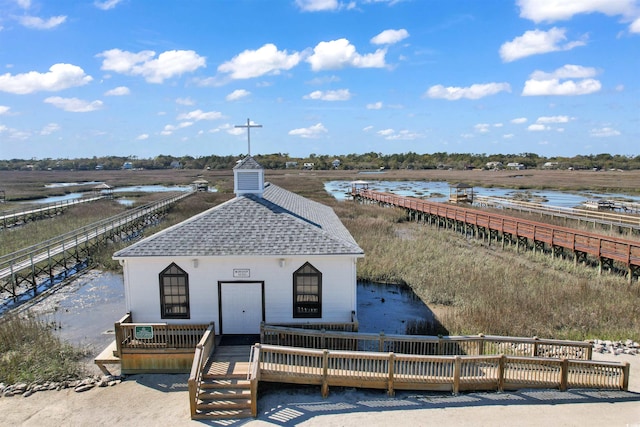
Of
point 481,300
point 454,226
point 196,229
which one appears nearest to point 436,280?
point 481,300

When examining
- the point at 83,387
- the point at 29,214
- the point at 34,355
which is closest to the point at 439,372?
the point at 83,387

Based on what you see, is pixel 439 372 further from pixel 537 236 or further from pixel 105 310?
pixel 537 236

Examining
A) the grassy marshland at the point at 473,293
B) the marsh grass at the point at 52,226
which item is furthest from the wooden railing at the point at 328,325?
the marsh grass at the point at 52,226

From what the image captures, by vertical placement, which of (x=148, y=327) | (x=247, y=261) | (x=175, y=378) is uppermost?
(x=247, y=261)

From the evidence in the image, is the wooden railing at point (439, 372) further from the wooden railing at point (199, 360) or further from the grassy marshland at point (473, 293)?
the grassy marshland at point (473, 293)

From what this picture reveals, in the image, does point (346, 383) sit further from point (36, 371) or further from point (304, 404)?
point (36, 371)

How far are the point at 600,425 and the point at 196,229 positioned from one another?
1190 centimetres

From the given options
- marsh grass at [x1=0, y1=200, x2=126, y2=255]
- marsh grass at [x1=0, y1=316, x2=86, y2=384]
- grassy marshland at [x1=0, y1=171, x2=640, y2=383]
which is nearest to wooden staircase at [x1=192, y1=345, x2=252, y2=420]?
marsh grass at [x1=0, y1=316, x2=86, y2=384]

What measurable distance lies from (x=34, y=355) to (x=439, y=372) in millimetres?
11976

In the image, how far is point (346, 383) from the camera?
A: 11.2m

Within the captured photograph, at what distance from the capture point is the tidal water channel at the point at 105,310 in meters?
16.8

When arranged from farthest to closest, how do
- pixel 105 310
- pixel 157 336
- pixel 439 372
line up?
1. pixel 105 310
2. pixel 157 336
3. pixel 439 372

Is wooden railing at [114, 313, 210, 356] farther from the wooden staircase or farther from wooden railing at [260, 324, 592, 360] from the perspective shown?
wooden railing at [260, 324, 592, 360]

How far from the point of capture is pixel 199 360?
11.1 m
